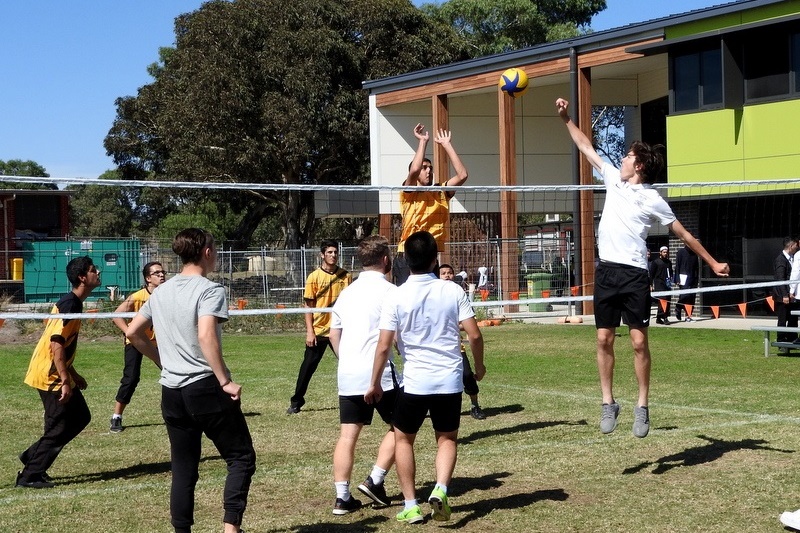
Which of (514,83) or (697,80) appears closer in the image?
(514,83)

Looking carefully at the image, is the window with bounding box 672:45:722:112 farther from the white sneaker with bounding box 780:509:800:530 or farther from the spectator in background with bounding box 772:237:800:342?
the white sneaker with bounding box 780:509:800:530

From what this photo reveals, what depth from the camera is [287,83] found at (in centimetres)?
4172

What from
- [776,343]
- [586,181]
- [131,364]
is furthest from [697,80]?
[131,364]

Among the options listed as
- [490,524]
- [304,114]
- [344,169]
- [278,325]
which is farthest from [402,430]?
[344,169]

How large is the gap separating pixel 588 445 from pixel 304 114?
34198 millimetres

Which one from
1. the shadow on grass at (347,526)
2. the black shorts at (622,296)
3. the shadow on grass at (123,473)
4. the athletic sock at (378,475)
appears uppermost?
the black shorts at (622,296)

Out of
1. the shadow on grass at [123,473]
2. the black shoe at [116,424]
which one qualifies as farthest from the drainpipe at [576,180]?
the shadow on grass at [123,473]

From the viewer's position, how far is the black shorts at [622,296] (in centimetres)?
810

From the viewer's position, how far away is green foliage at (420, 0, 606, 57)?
55938 mm

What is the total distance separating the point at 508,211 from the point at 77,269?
76.1 feet

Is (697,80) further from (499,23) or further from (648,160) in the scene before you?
(499,23)

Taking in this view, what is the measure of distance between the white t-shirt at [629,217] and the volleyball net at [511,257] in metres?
12.8

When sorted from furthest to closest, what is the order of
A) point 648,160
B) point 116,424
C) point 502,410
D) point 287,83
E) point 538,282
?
point 287,83 < point 538,282 < point 502,410 < point 116,424 < point 648,160

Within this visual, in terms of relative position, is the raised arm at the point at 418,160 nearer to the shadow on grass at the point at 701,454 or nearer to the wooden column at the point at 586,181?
the shadow on grass at the point at 701,454
